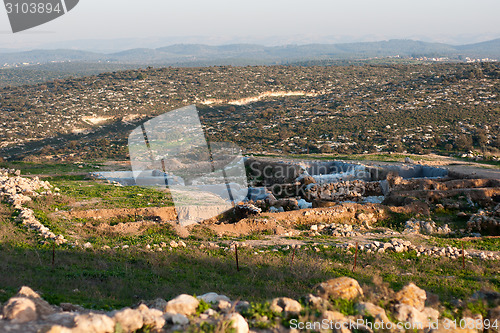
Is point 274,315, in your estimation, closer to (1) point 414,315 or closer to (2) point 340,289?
(2) point 340,289

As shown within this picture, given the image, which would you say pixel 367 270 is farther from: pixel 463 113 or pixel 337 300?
pixel 463 113

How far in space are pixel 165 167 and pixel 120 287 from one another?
2286 centimetres

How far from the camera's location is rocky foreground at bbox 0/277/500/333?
5168 mm

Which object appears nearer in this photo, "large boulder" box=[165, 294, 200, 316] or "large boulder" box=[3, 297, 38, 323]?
"large boulder" box=[3, 297, 38, 323]

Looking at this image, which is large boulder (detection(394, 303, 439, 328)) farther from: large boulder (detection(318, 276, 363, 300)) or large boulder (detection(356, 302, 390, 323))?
large boulder (detection(318, 276, 363, 300))

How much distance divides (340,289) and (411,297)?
4.66 feet

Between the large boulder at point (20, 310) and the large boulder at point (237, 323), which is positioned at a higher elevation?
the large boulder at point (20, 310)

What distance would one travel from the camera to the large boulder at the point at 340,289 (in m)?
6.72

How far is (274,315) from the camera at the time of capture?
5.95 m

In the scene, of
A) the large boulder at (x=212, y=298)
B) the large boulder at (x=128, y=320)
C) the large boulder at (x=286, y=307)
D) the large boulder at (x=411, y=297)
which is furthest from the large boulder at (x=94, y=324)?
the large boulder at (x=411, y=297)

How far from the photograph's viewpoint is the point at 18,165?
28.4 meters

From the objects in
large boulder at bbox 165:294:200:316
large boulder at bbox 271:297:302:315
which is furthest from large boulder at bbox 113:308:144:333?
large boulder at bbox 271:297:302:315

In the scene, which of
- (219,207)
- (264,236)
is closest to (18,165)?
(219,207)

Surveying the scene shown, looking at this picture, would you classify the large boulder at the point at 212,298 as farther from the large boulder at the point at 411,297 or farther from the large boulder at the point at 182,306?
the large boulder at the point at 411,297
